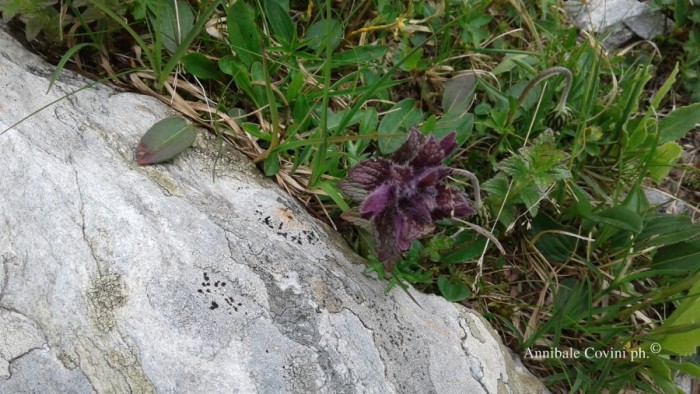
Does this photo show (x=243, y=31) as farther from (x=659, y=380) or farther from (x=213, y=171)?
(x=659, y=380)

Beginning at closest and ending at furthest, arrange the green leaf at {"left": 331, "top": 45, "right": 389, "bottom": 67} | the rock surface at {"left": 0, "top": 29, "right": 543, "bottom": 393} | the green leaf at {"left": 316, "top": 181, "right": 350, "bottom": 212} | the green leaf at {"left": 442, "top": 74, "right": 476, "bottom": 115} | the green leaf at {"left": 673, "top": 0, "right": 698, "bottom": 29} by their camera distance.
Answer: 1. the rock surface at {"left": 0, "top": 29, "right": 543, "bottom": 393}
2. the green leaf at {"left": 316, "top": 181, "right": 350, "bottom": 212}
3. the green leaf at {"left": 331, "top": 45, "right": 389, "bottom": 67}
4. the green leaf at {"left": 442, "top": 74, "right": 476, "bottom": 115}
5. the green leaf at {"left": 673, "top": 0, "right": 698, "bottom": 29}

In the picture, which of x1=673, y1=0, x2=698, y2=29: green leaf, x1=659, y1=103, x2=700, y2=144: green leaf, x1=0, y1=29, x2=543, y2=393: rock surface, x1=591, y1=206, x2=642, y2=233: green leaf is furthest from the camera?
x1=673, y1=0, x2=698, y2=29: green leaf

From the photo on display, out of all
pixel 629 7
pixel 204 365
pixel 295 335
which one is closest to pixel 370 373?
pixel 295 335

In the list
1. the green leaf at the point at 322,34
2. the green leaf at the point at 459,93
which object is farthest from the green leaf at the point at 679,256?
the green leaf at the point at 322,34

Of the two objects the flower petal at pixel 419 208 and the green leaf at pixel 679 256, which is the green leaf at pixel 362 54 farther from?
the green leaf at pixel 679 256

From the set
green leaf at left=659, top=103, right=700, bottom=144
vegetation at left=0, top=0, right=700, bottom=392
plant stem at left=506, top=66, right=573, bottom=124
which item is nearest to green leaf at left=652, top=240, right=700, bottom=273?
vegetation at left=0, top=0, right=700, bottom=392

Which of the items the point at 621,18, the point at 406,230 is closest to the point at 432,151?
the point at 406,230

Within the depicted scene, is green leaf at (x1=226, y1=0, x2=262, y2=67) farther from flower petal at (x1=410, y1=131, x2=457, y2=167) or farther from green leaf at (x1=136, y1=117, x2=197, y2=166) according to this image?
flower petal at (x1=410, y1=131, x2=457, y2=167)

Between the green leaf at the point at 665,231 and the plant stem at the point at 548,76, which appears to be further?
the green leaf at the point at 665,231
